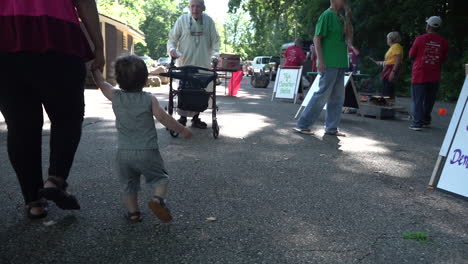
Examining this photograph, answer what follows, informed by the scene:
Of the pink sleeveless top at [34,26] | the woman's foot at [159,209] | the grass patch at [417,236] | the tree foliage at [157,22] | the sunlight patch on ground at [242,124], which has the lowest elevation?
the sunlight patch on ground at [242,124]

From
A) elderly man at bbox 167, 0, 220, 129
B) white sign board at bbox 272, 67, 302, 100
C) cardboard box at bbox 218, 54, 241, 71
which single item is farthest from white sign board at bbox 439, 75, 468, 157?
cardboard box at bbox 218, 54, 241, 71

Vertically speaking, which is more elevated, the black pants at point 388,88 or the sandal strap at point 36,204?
the black pants at point 388,88

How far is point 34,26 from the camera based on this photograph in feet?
8.48

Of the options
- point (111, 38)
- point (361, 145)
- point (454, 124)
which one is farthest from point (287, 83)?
point (111, 38)

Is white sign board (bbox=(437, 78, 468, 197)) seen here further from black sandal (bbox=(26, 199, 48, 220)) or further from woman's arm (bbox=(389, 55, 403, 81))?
woman's arm (bbox=(389, 55, 403, 81))

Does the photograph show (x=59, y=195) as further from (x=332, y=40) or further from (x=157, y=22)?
(x=157, y=22)

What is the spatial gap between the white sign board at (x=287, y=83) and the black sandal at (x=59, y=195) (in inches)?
405

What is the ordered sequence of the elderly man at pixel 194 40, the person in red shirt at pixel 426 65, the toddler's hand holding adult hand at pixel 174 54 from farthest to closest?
the person in red shirt at pixel 426 65 < the elderly man at pixel 194 40 < the toddler's hand holding adult hand at pixel 174 54

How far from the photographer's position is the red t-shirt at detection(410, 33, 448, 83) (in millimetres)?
7539

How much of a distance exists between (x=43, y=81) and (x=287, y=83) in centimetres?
1072

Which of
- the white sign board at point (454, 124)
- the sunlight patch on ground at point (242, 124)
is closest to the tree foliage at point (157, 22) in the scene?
the sunlight patch on ground at point (242, 124)

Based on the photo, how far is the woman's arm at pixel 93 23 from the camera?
9.37 feet

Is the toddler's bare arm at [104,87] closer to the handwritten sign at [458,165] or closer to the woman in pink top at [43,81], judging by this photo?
the woman in pink top at [43,81]

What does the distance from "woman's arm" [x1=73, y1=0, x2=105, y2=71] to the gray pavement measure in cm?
102
